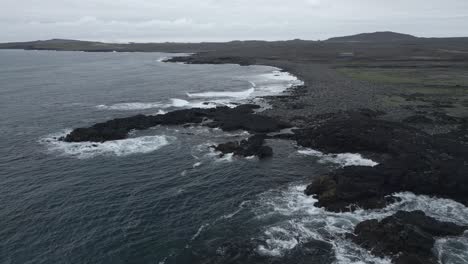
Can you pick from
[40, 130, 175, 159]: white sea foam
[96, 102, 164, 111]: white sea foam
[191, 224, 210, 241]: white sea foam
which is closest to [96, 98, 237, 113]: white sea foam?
[96, 102, 164, 111]: white sea foam

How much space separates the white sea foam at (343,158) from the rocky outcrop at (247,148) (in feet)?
14.1

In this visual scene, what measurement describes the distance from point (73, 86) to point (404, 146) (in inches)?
3167

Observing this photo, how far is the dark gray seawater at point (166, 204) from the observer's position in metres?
24.6

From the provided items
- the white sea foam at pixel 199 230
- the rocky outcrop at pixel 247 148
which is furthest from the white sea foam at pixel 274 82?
the white sea foam at pixel 199 230

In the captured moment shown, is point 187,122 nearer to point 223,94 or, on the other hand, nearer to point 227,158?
point 227,158

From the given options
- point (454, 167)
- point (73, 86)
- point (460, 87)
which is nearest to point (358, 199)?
point (454, 167)

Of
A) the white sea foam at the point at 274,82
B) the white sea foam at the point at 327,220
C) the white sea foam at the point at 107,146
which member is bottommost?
the white sea foam at the point at 327,220

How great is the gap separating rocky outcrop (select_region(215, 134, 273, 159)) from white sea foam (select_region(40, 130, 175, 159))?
8236 millimetres

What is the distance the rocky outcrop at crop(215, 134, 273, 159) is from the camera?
139 ft

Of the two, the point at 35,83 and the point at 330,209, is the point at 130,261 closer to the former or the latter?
the point at 330,209

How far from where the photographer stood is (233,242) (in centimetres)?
2547

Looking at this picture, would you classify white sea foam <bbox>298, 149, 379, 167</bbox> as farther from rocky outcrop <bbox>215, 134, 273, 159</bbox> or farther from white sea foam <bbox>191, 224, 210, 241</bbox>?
white sea foam <bbox>191, 224, 210, 241</bbox>

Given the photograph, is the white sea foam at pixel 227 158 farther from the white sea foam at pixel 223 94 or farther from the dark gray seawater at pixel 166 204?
the white sea foam at pixel 223 94

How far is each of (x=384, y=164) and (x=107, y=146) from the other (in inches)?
1256
